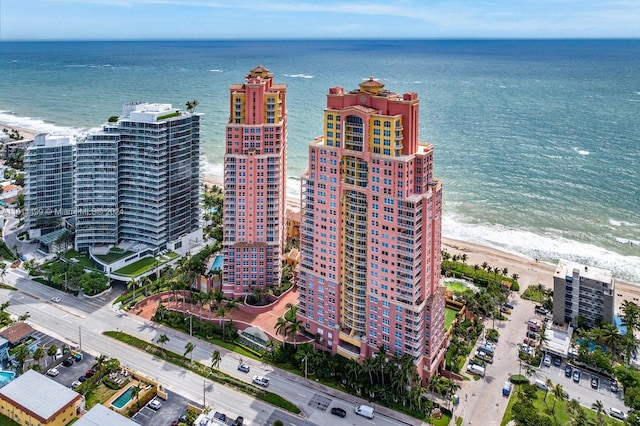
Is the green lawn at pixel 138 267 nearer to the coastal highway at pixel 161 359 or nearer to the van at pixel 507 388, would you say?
the coastal highway at pixel 161 359

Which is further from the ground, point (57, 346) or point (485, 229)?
point (485, 229)

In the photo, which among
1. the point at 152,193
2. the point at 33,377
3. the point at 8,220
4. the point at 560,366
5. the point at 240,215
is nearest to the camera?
the point at 33,377

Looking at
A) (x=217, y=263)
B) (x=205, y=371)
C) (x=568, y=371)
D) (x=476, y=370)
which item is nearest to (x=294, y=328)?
(x=205, y=371)

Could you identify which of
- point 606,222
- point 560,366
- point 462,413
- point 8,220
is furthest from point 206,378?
point 606,222

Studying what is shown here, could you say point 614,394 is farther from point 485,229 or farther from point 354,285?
point 485,229

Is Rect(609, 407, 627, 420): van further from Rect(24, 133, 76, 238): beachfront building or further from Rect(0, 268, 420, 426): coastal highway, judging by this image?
Rect(24, 133, 76, 238): beachfront building

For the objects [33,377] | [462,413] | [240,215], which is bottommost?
[462,413]

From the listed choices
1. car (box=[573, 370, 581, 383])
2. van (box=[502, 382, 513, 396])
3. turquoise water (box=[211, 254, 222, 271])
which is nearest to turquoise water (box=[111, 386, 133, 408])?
turquoise water (box=[211, 254, 222, 271])

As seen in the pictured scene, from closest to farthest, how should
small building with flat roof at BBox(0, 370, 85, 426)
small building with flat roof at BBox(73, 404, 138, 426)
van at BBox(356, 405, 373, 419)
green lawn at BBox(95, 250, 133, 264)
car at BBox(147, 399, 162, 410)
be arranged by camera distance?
small building with flat roof at BBox(73, 404, 138, 426), small building with flat roof at BBox(0, 370, 85, 426), van at BBox(356, 405, 373, 419), car at BBox(147, 399, 162, 410), green lawn at BBox(95, 250, 133, 264)
